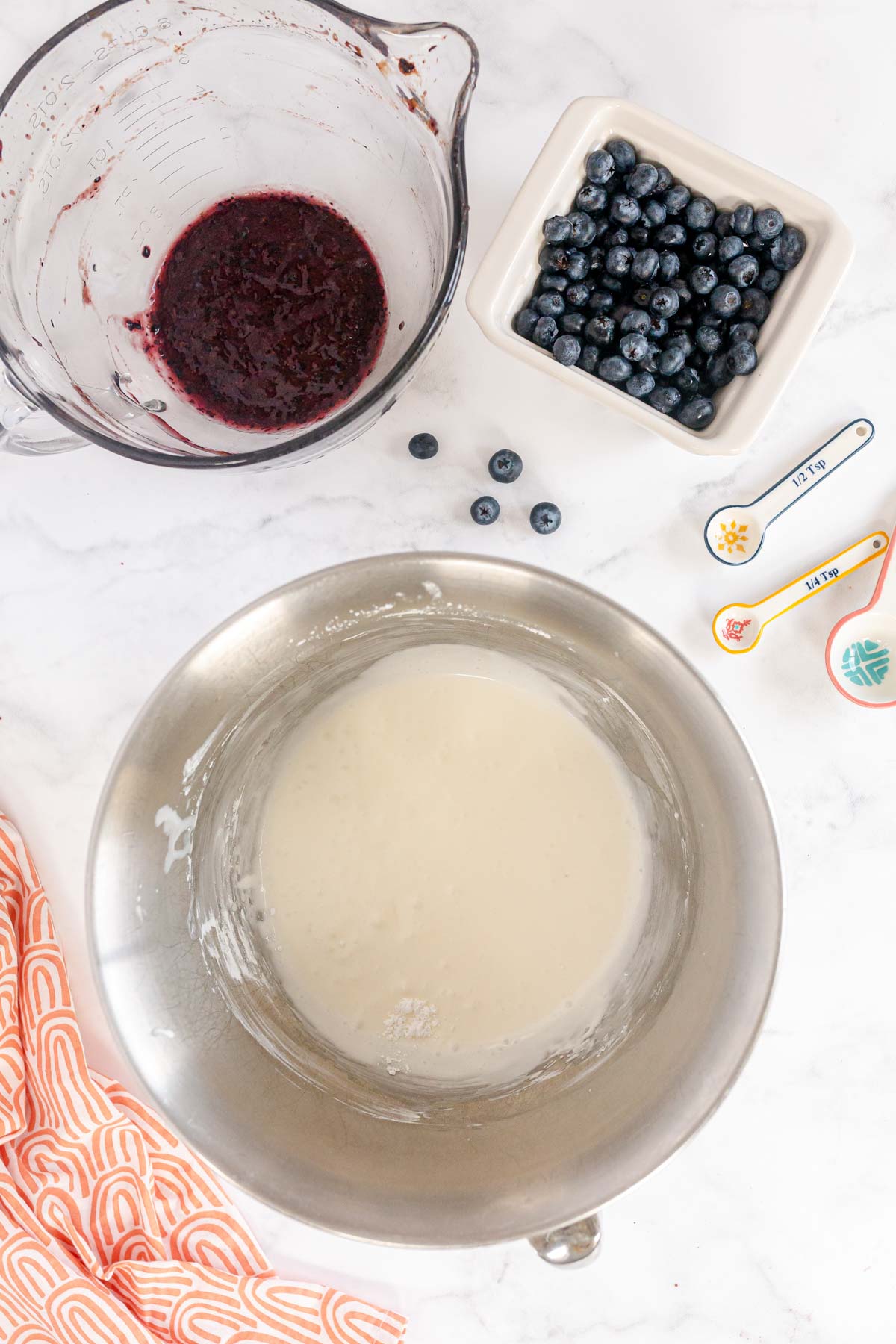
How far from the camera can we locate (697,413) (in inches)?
37.6

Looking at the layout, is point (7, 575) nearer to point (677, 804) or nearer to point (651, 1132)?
point (677, 804)

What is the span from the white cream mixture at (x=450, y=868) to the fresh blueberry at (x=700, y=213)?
0.48 metres

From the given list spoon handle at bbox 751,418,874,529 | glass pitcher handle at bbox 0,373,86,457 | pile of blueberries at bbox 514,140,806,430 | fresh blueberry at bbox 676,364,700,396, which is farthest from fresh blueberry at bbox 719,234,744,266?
glass pitcher handle at bbox 0,373,86,457

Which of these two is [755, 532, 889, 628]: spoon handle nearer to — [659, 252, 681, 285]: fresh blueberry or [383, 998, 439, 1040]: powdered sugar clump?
[659, 252, 681, 285]: fresh blueberry

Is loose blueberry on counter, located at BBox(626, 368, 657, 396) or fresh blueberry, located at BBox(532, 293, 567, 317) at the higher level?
fresh blueberry, located at BBox(532, 293, 567, 317)

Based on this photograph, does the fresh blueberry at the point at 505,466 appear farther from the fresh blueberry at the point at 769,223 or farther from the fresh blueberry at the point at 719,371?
the fresh blueberry at the point at 769,223

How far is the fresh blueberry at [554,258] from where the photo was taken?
95cm

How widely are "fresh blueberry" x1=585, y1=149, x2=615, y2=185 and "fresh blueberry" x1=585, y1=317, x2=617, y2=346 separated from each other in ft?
0.43

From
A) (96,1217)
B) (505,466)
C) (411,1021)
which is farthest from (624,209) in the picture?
(96,1217)

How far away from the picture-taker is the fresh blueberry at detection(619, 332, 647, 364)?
942 mm

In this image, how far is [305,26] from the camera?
0.92 metres

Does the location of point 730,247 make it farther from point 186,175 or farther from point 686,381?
point 186,175

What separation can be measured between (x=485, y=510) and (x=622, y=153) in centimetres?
37

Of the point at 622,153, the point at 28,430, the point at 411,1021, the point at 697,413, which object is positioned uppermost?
the point at 622,153
